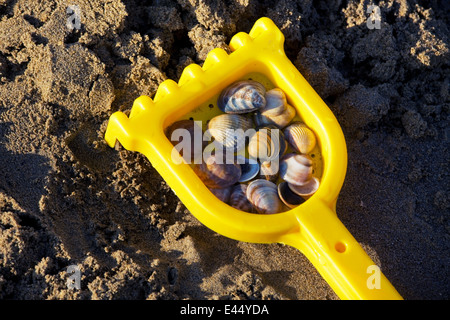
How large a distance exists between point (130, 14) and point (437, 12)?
2.12 meters

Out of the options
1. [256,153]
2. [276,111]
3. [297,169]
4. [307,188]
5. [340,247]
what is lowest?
[340,247]

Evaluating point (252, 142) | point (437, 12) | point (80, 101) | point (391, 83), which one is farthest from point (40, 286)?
point (437, 12)

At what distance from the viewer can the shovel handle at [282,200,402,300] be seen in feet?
8.18

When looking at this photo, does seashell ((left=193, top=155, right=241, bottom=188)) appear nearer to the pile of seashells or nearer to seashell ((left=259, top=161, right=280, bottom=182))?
the pile of seashells

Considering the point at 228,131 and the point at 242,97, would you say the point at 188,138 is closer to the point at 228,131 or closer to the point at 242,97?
the point at 228,131

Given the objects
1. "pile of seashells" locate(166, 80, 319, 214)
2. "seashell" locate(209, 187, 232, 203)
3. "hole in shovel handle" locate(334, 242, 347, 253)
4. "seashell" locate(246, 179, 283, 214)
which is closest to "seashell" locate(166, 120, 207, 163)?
"pile of seashells" locate(166, 80, 319, 214)

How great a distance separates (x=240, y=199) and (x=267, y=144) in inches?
13.4

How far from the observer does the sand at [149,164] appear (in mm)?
2625

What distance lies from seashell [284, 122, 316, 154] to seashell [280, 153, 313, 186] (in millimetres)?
48

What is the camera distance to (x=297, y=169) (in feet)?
9.26

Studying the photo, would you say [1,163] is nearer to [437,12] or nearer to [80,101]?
[80,101]

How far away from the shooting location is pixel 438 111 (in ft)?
10.7

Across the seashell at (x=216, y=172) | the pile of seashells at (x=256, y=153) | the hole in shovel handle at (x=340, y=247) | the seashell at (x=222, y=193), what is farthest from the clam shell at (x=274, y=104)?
the hole in shovel handle at (x=340, y=247)

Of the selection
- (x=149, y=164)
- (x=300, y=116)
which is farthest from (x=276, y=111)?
(x=149, y=164)
